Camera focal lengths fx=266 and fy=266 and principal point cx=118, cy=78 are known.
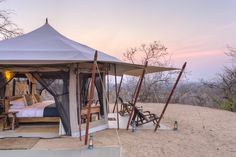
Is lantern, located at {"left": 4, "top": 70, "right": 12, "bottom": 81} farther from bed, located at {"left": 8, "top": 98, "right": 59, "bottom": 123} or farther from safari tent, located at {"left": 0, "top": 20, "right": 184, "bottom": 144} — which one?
bed, located at {"left": 8, "top": 98, "right": 59, "bottom": 123}

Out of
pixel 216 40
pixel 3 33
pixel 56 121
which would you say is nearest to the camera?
pixel 56 121

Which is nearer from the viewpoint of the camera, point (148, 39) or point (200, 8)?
point (200, 8)

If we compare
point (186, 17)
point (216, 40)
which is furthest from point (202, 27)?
point (216, 40)

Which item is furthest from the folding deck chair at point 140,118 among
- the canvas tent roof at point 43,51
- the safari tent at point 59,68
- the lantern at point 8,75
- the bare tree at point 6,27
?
the bare tree at point 6,27

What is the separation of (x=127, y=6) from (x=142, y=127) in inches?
229

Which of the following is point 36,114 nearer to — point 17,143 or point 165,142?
point 17,143

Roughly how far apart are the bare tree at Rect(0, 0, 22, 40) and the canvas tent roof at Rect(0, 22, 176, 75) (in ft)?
27.1

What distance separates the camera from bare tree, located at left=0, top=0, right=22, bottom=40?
52.2 ft

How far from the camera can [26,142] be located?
6.18m

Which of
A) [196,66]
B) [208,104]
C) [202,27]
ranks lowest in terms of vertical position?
[208,104]

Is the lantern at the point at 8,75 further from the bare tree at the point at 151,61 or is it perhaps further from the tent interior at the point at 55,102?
the bare tree at the point at 151,61

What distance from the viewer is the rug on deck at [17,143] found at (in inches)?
226

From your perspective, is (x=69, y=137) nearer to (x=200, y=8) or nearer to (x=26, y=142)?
(x=26, y=142)

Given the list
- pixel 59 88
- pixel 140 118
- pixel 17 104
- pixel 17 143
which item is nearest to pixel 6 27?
pixel 17 104
